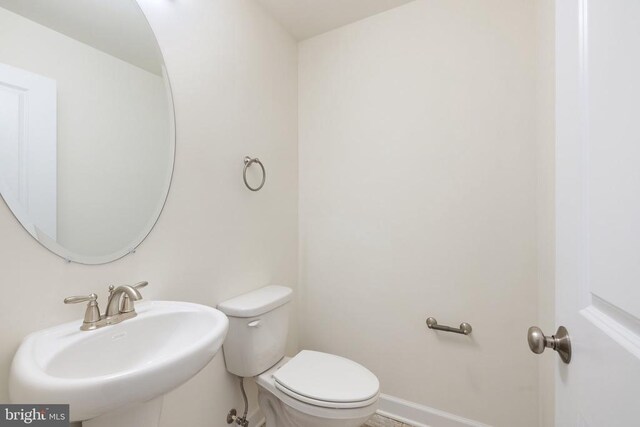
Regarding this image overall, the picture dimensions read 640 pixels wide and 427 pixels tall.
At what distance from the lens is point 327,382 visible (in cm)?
121

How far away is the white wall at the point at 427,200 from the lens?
1353 millimetres

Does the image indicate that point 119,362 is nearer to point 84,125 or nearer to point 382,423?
point 84,125

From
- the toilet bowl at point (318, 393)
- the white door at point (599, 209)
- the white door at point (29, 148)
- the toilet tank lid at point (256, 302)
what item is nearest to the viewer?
the white door at point (599, 209)

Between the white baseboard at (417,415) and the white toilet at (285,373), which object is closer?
the white toilet at (285,373)

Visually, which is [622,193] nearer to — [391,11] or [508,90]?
[508,90]

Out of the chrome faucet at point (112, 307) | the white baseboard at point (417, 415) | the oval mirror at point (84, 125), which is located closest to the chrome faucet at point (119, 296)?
the chrome faucet at point (112, 307)


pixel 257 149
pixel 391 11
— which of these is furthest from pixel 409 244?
pixel 391 11

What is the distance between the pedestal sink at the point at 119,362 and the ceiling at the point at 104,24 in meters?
0.89

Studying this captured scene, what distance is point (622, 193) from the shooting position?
0.37m

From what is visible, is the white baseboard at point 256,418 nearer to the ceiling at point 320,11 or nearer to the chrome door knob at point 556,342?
the chrome door knob at point 556,342

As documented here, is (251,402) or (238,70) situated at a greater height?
(238,70)

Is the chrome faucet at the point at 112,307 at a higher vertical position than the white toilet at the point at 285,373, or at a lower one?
higher

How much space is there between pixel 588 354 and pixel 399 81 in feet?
5.01

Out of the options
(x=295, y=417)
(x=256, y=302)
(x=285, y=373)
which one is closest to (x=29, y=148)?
(x=256, y=302)
